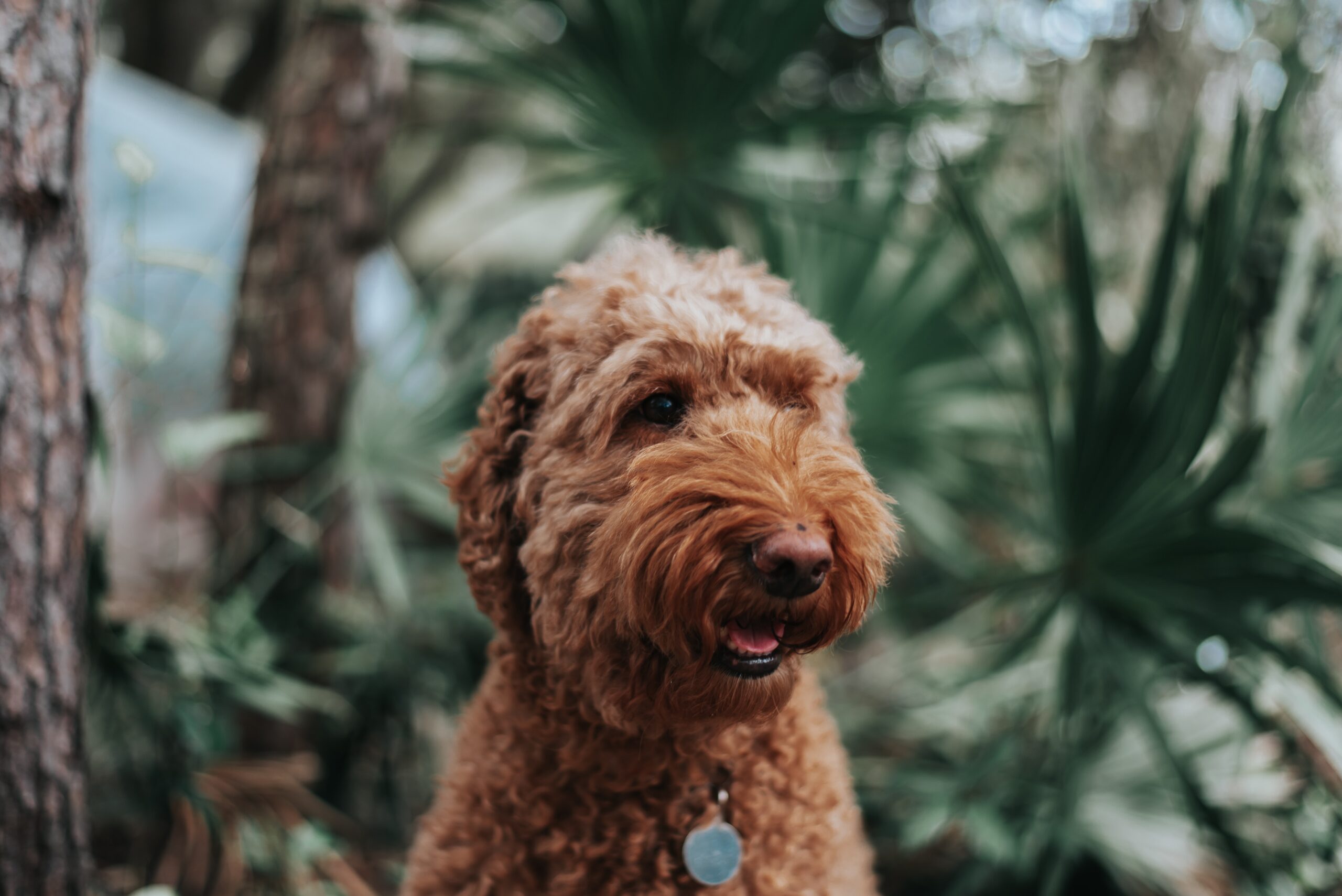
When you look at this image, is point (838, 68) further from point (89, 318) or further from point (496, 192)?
point (89, 318)

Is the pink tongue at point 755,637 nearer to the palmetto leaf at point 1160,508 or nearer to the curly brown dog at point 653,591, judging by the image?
the curly brown dog at point 653,591

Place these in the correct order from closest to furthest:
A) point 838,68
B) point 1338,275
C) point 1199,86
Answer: point 1338,275, point 1199,86, point 838,68

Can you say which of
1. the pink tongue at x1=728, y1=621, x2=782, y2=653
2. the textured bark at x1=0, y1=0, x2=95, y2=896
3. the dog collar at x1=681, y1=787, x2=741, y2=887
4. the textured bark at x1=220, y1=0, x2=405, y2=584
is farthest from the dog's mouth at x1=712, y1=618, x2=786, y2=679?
the textured bark at x1=220, y1=0, x2=405, y2=584

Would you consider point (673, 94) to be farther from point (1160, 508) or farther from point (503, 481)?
point (1160, 508)

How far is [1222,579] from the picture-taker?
85.0 inches

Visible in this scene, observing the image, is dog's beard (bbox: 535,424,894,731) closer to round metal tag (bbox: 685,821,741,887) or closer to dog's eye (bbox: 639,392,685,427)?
dog's eye (bbox: 639,392,685,427)

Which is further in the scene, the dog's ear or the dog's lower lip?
the dog's ear

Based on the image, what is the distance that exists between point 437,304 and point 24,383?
180 cm

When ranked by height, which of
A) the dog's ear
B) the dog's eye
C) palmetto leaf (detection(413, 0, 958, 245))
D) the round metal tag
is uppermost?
palmetto leaf (detection(413, 0, 958, 245))

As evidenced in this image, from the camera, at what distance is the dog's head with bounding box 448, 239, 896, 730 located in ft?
4.42

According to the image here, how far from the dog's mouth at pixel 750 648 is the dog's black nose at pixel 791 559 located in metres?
0.11

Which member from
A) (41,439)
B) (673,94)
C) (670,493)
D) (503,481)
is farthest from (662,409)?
(673,94)

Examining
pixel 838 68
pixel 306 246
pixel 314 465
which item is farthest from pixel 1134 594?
pixel 838 68

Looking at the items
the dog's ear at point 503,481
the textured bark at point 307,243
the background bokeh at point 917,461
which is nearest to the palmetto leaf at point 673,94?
the background bokeh at point 917,461
